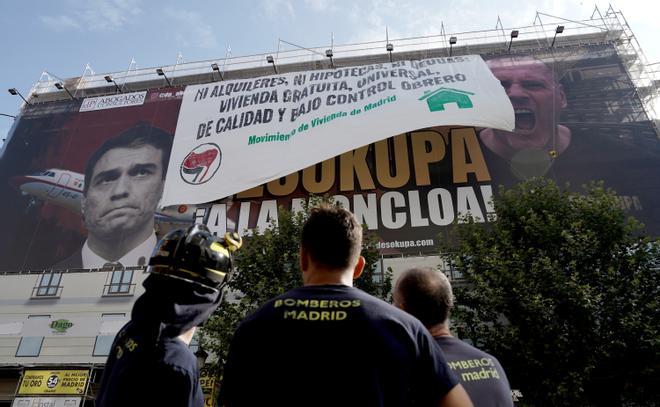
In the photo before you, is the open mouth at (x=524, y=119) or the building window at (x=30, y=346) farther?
the open mouth at (x=524, y=119)

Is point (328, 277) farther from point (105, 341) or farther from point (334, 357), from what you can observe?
point (105, 341)

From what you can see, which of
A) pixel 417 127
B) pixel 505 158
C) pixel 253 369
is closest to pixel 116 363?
pixel 253 369

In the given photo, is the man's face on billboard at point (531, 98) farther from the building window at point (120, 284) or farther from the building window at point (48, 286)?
the building window at point (48, 286)

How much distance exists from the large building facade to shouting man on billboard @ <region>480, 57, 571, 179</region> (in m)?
0.05

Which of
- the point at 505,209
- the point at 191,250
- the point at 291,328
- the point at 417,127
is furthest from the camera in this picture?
the point at 417,127

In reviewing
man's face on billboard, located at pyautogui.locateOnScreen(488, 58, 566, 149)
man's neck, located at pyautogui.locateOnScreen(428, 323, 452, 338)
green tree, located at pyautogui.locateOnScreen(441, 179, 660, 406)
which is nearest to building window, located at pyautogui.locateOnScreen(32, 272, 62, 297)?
green tree, located at pyautogui.locateOnScreen(441, 179, 660, 406)

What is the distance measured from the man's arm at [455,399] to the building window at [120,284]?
17.2 meters

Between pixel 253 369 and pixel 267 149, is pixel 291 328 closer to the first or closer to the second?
pixel 253 369

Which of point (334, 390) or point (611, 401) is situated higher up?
point (611, 401)

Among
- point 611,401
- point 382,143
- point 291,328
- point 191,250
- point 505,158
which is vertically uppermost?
point 382,143

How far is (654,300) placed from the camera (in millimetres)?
10570

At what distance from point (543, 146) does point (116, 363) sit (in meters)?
17.7

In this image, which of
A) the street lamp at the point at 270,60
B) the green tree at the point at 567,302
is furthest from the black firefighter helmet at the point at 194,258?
the street lamp at the point at 270,60

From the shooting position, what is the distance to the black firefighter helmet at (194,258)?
231cm
